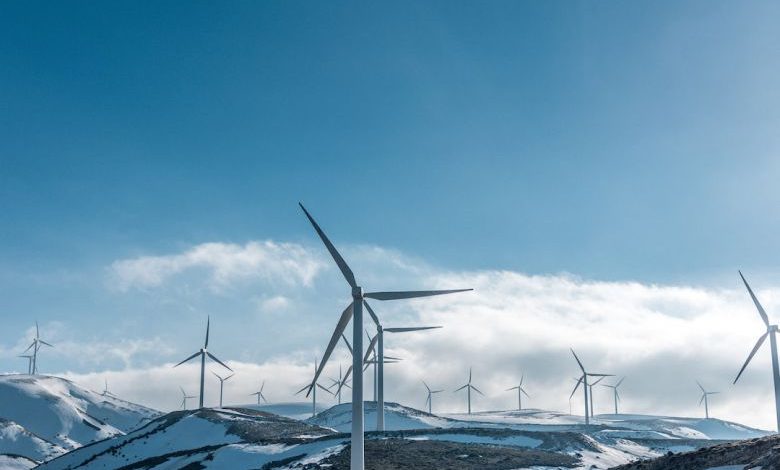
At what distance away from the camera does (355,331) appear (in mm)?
43188

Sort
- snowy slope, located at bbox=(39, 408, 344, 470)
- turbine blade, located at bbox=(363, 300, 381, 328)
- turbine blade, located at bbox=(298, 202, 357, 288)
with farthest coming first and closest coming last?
snowy slope, located at bbox=(39, 408, 344, 470)
turbine blade, located at bbox=(363, 300, 381, 328)
turbine blade, located at bbox=(298, 202, 357, 288)

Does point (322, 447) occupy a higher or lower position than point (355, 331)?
lower

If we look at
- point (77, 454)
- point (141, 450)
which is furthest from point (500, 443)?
point (77, 454)

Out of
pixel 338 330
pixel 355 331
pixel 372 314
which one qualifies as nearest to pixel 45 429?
pixel 372 314

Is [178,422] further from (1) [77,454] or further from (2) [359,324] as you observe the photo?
(2) [359,324]

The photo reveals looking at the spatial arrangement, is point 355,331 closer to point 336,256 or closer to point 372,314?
point 336,256

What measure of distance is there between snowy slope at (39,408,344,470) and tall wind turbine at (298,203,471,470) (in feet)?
101

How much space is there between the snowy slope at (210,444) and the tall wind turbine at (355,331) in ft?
101

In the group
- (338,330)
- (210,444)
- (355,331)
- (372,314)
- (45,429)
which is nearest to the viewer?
(355,331)

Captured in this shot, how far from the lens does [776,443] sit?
3831 centimetres

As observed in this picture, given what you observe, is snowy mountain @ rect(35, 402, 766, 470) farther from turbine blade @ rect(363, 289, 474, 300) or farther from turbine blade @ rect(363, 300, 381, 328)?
turbine blade @ rect(363, 289, 474, 300)

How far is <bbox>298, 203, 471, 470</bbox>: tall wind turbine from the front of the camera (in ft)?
135

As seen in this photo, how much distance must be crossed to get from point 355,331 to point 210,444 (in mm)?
74301

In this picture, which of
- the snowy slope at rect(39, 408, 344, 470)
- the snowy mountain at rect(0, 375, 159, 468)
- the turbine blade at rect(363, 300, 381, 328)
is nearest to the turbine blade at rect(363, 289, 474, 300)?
the turbine blade at rect(363, 300, 381, 328)
